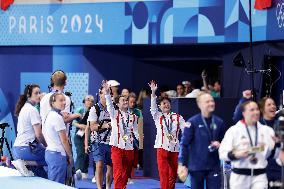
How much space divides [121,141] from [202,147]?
2.80 meters

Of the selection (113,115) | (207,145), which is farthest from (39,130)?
(207,145)

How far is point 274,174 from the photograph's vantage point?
9297 mm

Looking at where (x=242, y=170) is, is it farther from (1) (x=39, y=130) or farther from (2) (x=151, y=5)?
(2) (x=151, y=5)

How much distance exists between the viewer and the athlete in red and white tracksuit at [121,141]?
465 inches

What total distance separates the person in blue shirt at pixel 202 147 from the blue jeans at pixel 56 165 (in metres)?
1.69

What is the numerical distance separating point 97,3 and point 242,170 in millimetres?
8815

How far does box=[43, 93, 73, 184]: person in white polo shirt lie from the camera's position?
10008mm

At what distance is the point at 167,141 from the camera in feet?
40.4

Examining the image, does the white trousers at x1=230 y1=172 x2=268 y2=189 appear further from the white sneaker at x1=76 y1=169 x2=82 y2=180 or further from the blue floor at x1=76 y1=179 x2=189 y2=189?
the white sneaker at x1=76 y1=169 x2=82 y2=180

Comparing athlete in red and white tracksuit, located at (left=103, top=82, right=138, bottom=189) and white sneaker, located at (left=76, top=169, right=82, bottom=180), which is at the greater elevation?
athlete in red and white tracksuit, located at (left=103, top=82, right=138, bottom=189)

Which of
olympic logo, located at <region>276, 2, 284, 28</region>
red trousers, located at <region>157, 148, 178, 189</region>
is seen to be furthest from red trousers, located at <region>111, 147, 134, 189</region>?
olympic logo, located at <region>276, 2, 284, 28</region>

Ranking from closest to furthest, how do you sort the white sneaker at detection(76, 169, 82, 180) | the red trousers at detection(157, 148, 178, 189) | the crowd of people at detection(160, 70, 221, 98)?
the red trousers at detection(157, 148, 178, 189)
the white sneaker at detection(76, 169, 82, 180)
the crowd of people at detection(160, 70, 221, 98)

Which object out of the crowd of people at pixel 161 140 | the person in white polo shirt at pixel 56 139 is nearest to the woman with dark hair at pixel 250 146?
the crowd of people at pixel 161 140

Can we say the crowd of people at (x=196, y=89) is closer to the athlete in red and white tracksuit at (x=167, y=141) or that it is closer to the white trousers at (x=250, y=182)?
the athlete in red and white tracksuit at (x=167, y=141)
